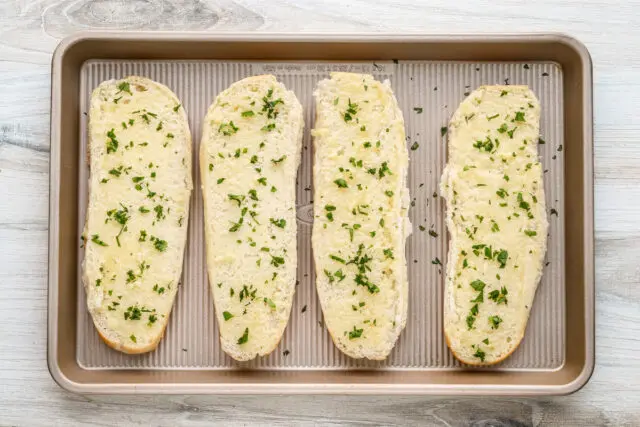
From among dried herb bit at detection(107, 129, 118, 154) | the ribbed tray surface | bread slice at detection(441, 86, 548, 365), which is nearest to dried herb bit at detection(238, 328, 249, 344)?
the ribbed tray surface

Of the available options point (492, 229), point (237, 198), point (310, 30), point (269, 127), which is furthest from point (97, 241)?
point (492, 229)

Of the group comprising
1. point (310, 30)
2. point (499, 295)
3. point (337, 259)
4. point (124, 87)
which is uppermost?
point (310, 30)

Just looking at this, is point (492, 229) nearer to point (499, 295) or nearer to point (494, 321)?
point (499, 295)

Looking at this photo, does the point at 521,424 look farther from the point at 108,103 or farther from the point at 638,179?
the point at 108,103

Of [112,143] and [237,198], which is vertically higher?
[112,143]

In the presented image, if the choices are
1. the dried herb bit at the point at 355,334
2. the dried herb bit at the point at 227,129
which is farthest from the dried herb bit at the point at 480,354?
the dried herb bit at the point at 227,129

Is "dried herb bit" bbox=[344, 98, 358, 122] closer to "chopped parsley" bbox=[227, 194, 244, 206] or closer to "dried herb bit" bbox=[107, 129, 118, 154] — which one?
"chopped parsley" bbox=[227, 194, 244, 206]

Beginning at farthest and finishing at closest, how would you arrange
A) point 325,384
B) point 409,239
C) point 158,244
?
1. point 409,239
2. point 158,244
3. point 325,384
